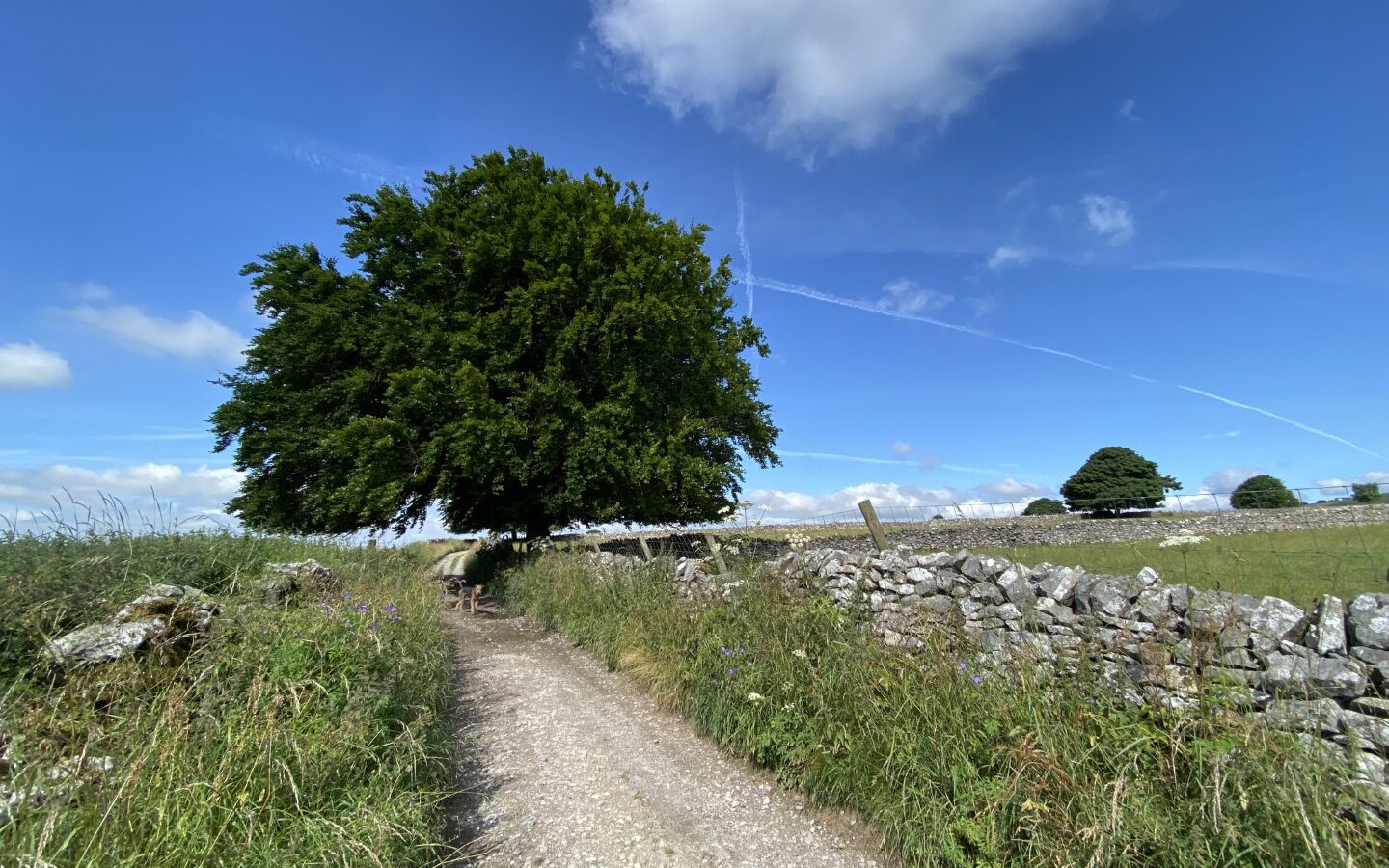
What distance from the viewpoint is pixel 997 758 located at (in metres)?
3.56

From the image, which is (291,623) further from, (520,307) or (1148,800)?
(520,307)

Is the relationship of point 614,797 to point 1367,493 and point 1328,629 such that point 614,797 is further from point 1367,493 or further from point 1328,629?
point 1367,493

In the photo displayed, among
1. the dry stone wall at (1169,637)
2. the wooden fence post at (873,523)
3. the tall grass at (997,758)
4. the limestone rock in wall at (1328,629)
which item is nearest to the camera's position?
the tall grass at (997,758)

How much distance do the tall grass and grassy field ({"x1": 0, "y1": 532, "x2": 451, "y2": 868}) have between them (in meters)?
2.73

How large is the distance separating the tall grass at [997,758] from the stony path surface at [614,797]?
270 mm

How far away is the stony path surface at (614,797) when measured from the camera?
4.00 metres

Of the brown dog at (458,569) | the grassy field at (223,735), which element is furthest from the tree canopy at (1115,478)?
the grassy field at (223,735)

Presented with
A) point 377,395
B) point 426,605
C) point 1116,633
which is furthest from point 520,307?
point 1116,633

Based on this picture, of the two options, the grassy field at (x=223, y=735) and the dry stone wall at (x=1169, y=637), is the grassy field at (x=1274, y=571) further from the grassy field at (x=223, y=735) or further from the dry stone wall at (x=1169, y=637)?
the grassy field at (x=223, y=735)

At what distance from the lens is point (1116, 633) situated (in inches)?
152

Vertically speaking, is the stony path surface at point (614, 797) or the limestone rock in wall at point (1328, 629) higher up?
the limestone rock in wall at point (1328, 629)

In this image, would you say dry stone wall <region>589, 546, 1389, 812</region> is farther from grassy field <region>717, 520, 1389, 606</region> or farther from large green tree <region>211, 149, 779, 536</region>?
large green tree <region>211, 149, 779, 536</region>

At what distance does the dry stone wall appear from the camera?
2936 mm

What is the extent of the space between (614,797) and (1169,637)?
406 cm
